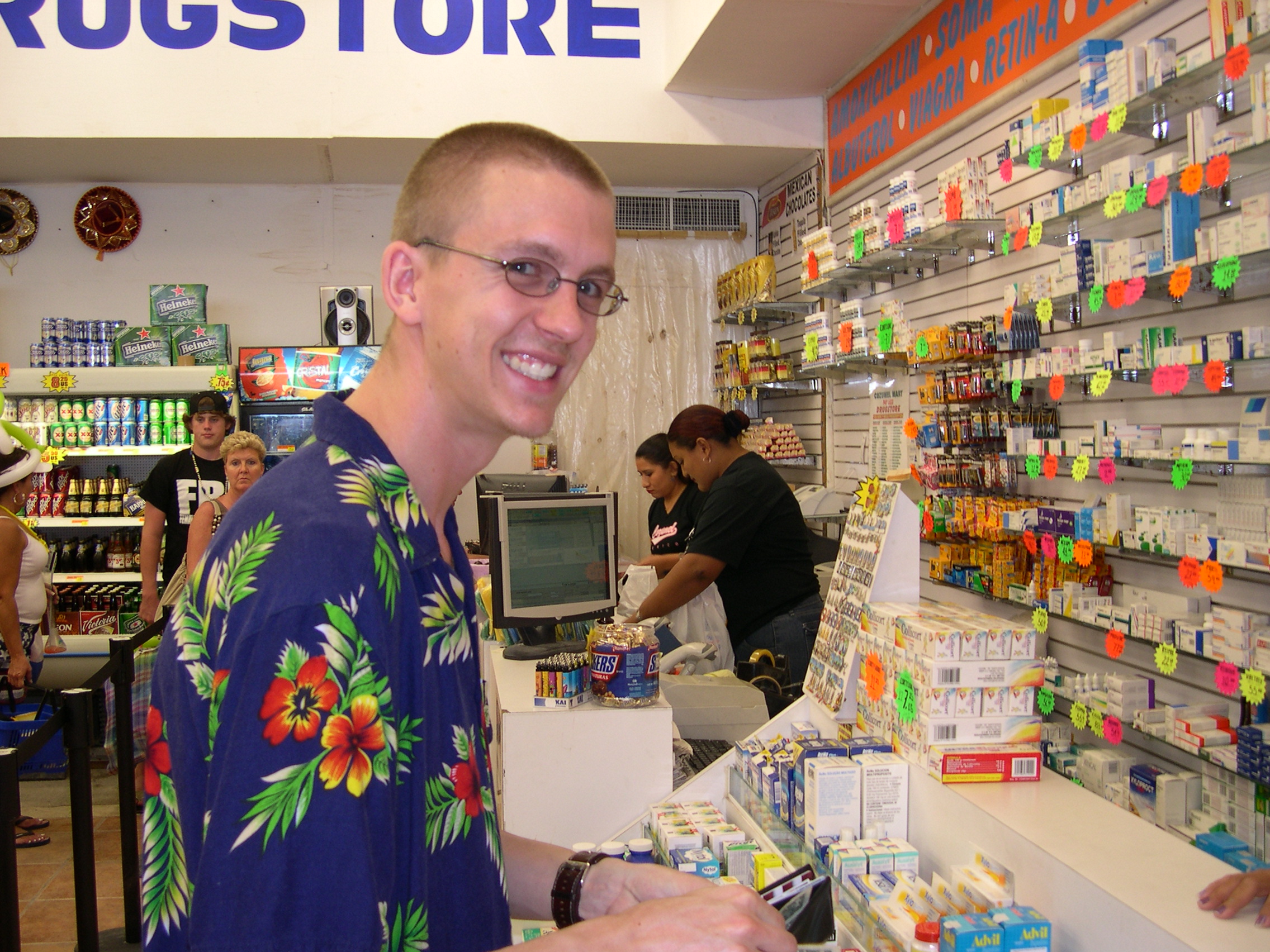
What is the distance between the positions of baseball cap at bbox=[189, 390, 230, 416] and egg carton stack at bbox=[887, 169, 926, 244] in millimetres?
3990

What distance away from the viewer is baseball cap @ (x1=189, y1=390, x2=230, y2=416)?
5957 millimetres

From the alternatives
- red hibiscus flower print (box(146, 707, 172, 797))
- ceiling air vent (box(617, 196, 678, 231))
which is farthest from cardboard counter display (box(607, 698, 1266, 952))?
ceiling air vent (box(617, 196, 678, 231))

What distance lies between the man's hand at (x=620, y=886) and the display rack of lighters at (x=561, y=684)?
1.31 m

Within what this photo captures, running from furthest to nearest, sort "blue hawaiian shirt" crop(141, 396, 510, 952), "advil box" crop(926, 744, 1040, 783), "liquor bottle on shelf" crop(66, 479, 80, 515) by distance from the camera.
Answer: "liquor bottle on shelf" crop(66, 479, 80, 515), "advil box" crop(926, 744, 1040, 783), "blue hawaiian shirt" crop(141, 396, 510, 952)

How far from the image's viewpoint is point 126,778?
382 centimetres

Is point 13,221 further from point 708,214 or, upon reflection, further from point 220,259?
point 708,214

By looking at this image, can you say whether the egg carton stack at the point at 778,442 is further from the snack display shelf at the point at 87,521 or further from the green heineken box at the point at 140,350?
the snack display shelf at the point at 87,521

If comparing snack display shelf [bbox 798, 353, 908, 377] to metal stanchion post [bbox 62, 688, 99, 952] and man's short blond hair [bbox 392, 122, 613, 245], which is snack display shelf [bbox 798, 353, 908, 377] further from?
man's short blond hair [bbox 392, 122, 613, 245]

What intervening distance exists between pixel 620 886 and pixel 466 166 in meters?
0.90

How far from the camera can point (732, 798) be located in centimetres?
241

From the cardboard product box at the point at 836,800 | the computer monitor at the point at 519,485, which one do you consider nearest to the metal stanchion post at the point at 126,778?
the computer monitor at the point at 519,485

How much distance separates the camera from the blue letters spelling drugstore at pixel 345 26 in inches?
244

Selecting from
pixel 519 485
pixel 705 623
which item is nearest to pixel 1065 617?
pixel 705 623

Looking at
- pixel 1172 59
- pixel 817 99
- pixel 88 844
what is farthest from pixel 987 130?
pixel 88 844
